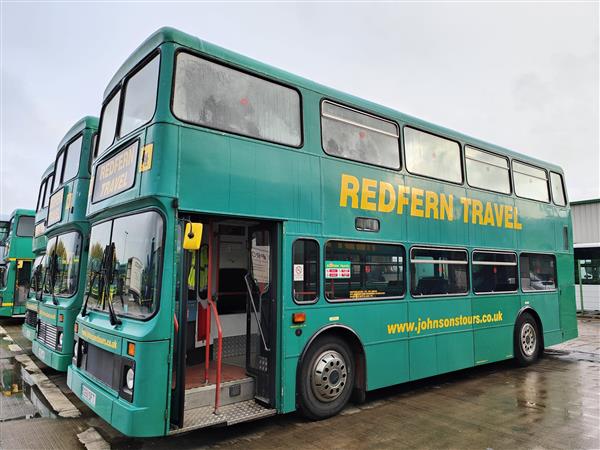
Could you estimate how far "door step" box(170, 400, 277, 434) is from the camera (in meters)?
4.22

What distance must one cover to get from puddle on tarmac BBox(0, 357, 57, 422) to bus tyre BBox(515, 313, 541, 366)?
784 centimetres

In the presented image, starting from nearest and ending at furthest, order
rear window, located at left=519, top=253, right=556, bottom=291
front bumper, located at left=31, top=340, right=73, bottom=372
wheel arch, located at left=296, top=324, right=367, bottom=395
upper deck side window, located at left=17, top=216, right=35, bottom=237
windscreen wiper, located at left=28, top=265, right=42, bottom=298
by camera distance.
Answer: wheel arch, located at left=296, top=324, right=367, bottom=395
front bumper, located at left=31, top=340, right=73, bottom=372
rear window, located at left=519, top=253, right=556, bottom=291
windscreen wiper, located at left=28, top=265, right=42, bottom=298
upper deck side window, located at left=17, top=216, right=35, bottom=237

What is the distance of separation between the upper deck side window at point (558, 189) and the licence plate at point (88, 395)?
380 inches

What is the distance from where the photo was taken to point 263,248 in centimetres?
518

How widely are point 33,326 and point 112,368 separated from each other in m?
5.82

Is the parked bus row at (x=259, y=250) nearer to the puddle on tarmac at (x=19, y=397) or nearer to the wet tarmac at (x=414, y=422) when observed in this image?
the wet tarmac at (x=414, y=422)

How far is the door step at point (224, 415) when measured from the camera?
166 inches

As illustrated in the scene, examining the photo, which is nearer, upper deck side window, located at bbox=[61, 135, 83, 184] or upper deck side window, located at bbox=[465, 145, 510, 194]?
upper deck side window, located at bbox=[465, 145, 510, 194]

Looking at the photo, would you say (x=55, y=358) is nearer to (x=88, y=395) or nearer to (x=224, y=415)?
(x=88, y=395)

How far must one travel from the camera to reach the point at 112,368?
14.3 ft

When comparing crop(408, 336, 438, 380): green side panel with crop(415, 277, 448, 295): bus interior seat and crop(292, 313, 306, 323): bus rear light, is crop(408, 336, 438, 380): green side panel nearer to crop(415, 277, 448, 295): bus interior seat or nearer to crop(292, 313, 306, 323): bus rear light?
crop(415, 277, 448, 295): bus interior seat

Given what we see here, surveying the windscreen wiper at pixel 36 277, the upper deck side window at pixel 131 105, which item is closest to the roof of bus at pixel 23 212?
the windscreen wiper at pixel 36 277

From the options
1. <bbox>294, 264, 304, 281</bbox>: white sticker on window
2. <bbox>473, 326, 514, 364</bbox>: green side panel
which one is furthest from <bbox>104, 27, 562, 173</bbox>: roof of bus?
<bbox>473, 326, 514, 364</bbox>: green side panel

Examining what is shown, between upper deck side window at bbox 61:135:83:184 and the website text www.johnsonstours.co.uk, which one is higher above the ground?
upper deck side window at bbox 61:135:83:184
